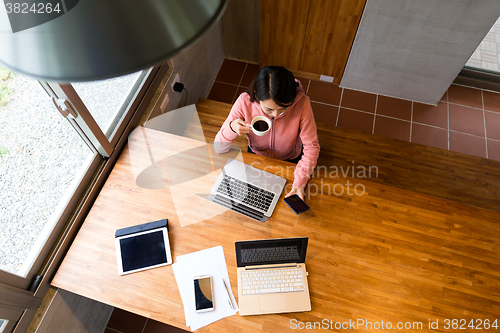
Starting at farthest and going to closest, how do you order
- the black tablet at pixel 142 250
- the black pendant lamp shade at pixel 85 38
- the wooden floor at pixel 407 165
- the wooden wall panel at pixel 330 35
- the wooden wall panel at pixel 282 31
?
the wooden wall panel at pixel 282 31, the wooden wall panel at pixel 330 35, the wooden floor at pixel 407 165, the black tablet at pixel 142 250, the black pendant lamp shade at pixel 85 38

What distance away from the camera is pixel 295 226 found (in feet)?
5.12

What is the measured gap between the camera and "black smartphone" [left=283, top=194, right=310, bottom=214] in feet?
5.16

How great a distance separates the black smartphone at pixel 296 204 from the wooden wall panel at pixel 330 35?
6.20 ft

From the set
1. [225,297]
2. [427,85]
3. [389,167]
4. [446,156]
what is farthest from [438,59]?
[225,297]

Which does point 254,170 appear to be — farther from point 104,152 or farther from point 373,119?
point 373,119

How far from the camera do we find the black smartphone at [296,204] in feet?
5.16

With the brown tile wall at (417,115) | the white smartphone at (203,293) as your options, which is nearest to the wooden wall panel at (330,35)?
the brown tile wall at (417,115)

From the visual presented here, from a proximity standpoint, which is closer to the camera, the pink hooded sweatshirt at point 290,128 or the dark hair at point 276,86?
the dark hair at point 276,86

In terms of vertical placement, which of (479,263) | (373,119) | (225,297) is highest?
(479,263)

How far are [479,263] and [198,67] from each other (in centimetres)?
251

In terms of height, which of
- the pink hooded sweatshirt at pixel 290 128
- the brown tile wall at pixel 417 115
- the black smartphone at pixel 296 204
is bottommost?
the brown tile wall at pixel 417 115

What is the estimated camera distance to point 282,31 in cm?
301

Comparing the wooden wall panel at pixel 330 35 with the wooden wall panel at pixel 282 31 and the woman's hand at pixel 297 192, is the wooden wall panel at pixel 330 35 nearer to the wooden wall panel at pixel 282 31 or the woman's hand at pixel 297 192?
the wooden wall panel at pixel 282 31

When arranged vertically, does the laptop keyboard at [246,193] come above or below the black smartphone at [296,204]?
below
